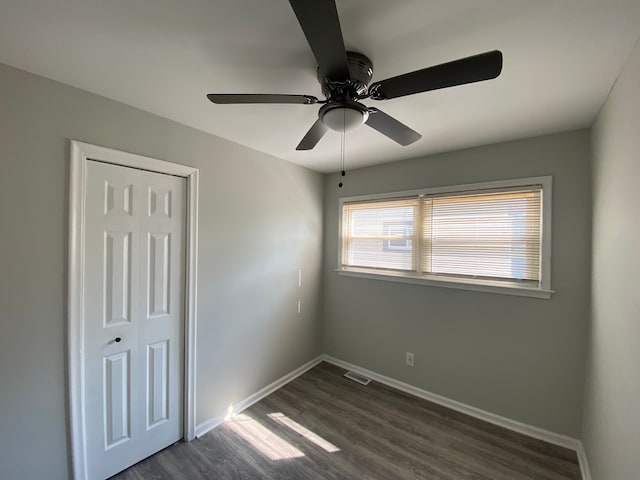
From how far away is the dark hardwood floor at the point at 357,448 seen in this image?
1.80m

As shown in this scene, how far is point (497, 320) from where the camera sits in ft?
7.50

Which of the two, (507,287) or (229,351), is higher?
(507,287)

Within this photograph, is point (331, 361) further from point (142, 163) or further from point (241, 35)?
point (241, 35)

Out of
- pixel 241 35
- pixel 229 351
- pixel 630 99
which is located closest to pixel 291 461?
pixel 229 351

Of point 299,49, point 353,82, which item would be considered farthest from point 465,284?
point 299,49

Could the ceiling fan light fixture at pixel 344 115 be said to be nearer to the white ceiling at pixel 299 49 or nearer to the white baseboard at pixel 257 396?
the white ceiling at pixel 299 49

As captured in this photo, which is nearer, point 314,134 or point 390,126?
point 390,126

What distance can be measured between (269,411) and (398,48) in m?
2.89

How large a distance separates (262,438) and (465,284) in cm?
220

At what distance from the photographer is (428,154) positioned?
263 cm

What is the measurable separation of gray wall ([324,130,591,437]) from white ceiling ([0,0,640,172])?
0.48 meters

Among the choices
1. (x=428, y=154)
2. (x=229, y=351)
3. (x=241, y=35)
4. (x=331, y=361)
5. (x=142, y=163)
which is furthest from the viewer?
(x=331, y=361)

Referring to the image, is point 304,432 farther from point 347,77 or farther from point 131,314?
point 347,77

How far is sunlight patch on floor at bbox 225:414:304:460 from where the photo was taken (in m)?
1.96
